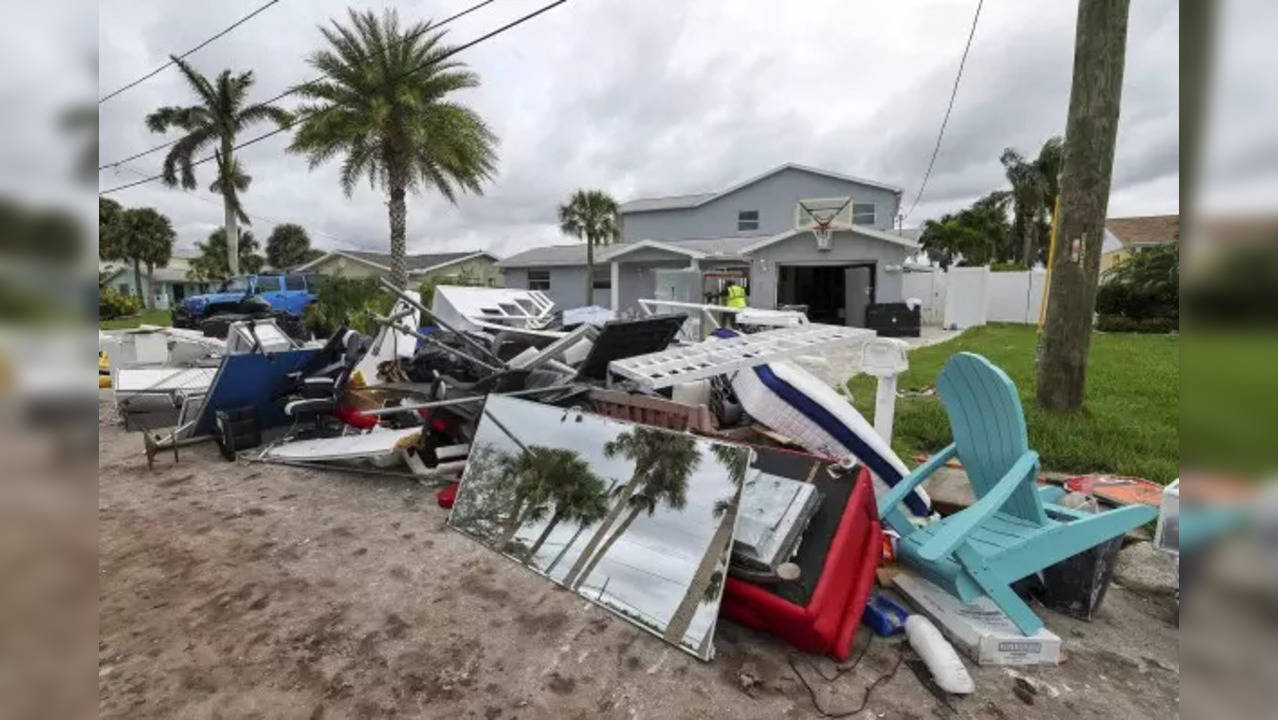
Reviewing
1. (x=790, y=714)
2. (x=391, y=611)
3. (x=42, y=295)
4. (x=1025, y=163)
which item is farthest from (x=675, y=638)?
(x=1025, y=163)

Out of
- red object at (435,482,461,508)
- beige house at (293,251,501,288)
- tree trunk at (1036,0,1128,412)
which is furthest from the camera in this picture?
beige house at (293,251,501,288)

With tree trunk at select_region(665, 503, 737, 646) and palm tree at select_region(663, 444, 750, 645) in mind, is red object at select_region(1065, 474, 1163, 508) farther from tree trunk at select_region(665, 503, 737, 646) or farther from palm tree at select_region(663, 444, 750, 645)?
tree trunk at select_region(665, 503, 737, 646)

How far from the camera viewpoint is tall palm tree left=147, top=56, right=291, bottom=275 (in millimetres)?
20719

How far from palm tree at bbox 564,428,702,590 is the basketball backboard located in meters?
14.4

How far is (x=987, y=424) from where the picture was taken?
2676 millimetres

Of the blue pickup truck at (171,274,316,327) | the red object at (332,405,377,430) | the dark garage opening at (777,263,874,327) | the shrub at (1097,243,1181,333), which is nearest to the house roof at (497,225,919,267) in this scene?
the dark garage opening at (777,263,874,327)

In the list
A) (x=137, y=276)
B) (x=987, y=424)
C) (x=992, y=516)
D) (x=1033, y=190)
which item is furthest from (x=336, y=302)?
(x=1033, y=190)

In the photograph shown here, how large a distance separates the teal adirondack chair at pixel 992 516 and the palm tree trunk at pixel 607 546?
1.25 meters

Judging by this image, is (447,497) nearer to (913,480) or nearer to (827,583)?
(827,583)

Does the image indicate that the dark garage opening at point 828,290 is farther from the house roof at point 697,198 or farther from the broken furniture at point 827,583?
the broken furniture at point 827,583

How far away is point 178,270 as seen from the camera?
158 feet

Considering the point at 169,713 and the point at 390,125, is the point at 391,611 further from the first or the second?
the point at 390,125

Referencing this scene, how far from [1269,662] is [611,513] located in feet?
8.93

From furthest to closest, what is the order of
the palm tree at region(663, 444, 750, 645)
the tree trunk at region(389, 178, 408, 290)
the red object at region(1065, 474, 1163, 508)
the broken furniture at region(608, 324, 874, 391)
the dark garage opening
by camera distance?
the dark garage opening → the tree trunk at region(389, 178, 408, 290) → the broken furniture at region(608, 324, 874, 391) → the red object at region(1065, 474, 1163, 508) → the palm tree at region(663, 444, 750, 645)
